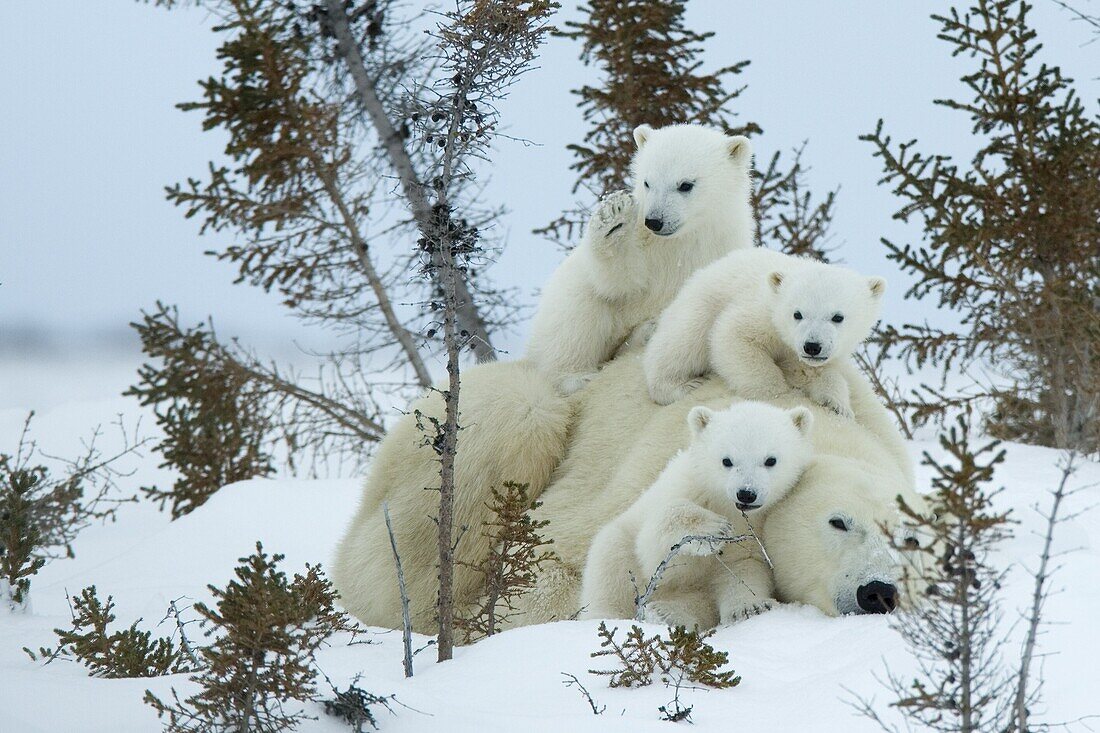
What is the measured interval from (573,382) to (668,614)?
6.57ft

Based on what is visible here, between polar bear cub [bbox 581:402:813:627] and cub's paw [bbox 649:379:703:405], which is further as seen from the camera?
cub's paw [bbox 649:379:703:405]

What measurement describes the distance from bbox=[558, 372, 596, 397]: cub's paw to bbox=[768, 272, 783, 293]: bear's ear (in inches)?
47.8

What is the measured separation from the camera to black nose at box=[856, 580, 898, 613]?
12.3 ft

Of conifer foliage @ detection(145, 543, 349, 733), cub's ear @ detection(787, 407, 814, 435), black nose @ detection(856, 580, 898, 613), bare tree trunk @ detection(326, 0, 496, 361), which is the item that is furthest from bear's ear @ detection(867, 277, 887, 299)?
bare tree trunk @ detection(326, 0, 496, 361)

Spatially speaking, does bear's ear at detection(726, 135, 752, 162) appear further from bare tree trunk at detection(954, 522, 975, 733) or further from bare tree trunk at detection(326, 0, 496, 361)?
bare tree trunk at detection(326, 0, 496, 361)

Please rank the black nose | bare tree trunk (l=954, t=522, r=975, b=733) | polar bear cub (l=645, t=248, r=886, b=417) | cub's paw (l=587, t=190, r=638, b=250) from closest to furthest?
bare tree trunk (l=954, t=522, r=975, b=733) < the black nose < polar bear cub (l=645, t=248, r=886, b=417) < cub's paw (l=587, t=190, r=638, b=250)

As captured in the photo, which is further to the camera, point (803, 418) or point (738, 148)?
point (738, 148)

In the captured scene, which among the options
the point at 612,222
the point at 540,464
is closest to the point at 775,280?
the point at 612,222

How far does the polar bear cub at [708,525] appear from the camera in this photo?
4.03 meters

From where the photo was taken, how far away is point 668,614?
4.06 m

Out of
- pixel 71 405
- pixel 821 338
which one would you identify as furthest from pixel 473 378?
pixel 71 405

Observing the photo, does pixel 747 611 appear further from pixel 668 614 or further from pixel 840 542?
pixel 840 542

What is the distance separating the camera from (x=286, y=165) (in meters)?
11.0

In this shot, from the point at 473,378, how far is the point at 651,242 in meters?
1.14
